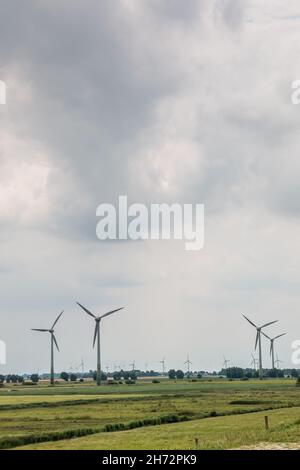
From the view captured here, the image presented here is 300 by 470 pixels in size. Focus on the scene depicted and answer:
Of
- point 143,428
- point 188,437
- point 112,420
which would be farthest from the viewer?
point 112,420

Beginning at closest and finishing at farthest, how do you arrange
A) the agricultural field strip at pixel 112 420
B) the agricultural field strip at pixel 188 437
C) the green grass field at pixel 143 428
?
the agricultural field strip at pixel 188 437 → the green grass field at pixel 143 428 → the agricultural field strip at pixel 112 420

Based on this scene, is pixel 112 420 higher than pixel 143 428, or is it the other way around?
pixel 143 428

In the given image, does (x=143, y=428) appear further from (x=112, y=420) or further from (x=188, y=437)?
(x=188, y=437)

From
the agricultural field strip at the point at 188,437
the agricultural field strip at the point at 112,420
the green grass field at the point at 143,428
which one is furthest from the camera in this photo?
the agricultural field strip at the point at 112,420

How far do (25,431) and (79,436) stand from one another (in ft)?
25.1

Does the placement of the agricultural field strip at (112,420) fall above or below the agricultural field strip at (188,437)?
below

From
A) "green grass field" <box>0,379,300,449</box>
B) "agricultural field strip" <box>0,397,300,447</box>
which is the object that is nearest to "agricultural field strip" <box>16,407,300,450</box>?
"green grass field" <box>0,379,300,449</box>

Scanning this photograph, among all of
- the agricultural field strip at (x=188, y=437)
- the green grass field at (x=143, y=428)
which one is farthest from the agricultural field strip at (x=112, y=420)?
the agricultural field strip at (x=188, y=437)

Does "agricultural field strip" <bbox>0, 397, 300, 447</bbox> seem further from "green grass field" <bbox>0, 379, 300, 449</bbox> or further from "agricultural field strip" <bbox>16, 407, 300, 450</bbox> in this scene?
"agricultural field strip" <bbox>16, 407, 300, 450</bbox>

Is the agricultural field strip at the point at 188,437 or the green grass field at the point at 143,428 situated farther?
the green grass field at the point at 143,428

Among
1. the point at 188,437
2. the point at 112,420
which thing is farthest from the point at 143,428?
the point at 188,437

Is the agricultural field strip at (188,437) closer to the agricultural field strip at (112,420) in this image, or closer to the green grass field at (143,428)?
the green grass field at (143,428)
